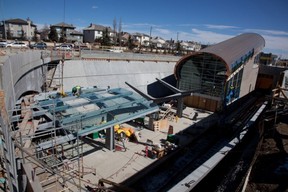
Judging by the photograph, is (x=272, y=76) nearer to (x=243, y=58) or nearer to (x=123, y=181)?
(x=243, y=58)

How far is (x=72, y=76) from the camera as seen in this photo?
20.9m

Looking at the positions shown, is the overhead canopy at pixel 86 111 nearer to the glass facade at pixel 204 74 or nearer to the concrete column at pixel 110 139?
the concrete column at pixel 110 139

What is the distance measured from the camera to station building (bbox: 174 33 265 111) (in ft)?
76.5

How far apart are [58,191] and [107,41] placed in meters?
54.7

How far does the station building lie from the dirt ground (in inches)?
531

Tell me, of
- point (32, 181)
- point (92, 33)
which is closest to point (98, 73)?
point (32, 181)

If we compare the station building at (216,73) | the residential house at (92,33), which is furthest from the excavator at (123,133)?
the residential house at (92,33)

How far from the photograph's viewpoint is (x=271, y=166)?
7453 mm

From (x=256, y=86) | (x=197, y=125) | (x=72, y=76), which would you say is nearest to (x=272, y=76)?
(x=256, y=86)

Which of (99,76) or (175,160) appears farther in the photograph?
(99,76)

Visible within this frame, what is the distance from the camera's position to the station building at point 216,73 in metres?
23.3

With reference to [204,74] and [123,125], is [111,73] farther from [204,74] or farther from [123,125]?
[204,74]

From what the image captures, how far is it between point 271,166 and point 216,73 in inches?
702

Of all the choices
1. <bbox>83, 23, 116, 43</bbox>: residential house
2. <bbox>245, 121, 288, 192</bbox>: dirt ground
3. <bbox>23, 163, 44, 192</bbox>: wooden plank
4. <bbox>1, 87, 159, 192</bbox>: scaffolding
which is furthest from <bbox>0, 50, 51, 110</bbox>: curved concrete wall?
<bbox>83, 23, 116, 43</bbox>: residential house
